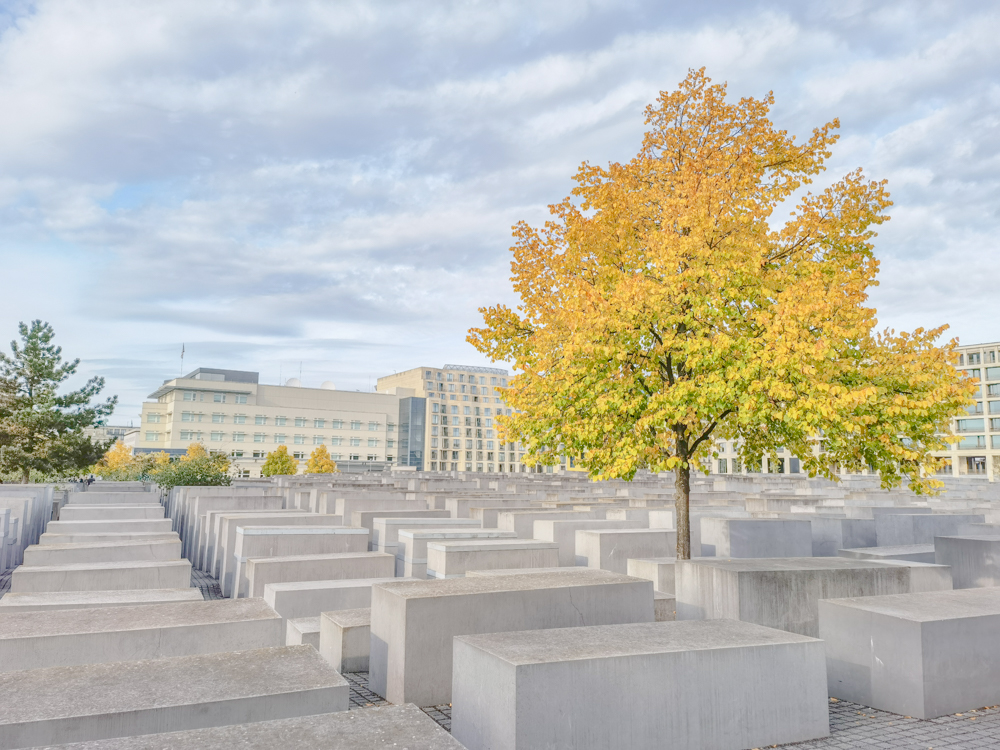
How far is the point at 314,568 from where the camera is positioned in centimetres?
1041

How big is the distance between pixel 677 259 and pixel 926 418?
12.1 feet

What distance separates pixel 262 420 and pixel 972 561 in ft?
383

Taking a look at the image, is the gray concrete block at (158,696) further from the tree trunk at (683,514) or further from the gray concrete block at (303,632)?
the tree trunk at (683,514)

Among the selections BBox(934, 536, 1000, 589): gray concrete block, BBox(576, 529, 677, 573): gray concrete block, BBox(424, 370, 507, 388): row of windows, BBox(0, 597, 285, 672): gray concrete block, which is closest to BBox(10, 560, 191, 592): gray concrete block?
BBox(0, 597, 285, 672): gray concrete block

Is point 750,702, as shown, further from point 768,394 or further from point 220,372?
point 220,372

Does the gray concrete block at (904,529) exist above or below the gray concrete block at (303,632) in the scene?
above

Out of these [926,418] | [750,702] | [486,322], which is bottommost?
[750,702]

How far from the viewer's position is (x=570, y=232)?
10.5m

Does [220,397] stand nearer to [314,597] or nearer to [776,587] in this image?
[314,597]

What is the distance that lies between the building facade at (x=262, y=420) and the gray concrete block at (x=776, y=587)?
106446mm

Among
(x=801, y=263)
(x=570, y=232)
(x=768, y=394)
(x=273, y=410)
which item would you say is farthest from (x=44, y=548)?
(x=273, y=410)

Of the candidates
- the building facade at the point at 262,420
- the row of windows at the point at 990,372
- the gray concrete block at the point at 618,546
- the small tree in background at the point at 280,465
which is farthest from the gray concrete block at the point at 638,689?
the building facade at the point at 262,420

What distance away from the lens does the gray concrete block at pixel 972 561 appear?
10.1m

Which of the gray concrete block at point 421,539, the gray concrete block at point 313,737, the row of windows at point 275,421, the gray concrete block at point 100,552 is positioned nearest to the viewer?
the gray concrete block at point 313,737
